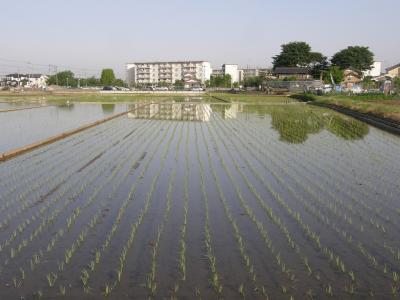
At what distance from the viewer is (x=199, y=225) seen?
15.3ft

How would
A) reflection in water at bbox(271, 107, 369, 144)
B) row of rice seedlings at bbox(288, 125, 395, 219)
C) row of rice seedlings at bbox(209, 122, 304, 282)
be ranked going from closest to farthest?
1. row of rice seedlings at bbox(209, 122, 304, 282)
2. row of rice seedlings at bbox(288, 125, 395, 219)
3. reflection in water at bbox(271, 107, 369, 144)

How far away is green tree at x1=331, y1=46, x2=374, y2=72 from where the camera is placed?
65812 millimetres

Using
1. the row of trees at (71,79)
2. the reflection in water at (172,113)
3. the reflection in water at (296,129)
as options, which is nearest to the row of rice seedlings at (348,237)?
the reflection in water at (296,129)

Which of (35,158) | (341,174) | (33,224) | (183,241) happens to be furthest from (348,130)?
(33,224)

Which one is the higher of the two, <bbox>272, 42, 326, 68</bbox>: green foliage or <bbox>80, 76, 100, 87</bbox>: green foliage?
<bbox>272, 42, 326, 68</bbox>: green foliage

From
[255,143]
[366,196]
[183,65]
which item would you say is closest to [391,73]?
[183,65]

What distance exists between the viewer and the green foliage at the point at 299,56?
6756 centimetres

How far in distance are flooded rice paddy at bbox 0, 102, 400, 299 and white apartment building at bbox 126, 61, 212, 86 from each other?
316ft

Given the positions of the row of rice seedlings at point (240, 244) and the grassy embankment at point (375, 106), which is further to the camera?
the grassy embankment at point (375, 106)

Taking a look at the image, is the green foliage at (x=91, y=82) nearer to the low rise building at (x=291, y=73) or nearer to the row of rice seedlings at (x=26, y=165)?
the low rise building at (x=291, y=73)

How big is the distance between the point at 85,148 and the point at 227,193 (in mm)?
5111

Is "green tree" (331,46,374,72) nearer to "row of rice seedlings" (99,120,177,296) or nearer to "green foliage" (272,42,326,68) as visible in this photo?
"green foliage" (272,42,326,68)

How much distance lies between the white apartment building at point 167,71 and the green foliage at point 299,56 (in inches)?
1440

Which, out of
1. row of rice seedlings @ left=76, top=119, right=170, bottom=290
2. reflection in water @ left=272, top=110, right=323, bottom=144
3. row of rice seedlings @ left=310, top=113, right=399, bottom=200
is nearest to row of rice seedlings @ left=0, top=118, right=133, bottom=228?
row of rice seedlings @ left=76, top=119, right=170, bottom=290
